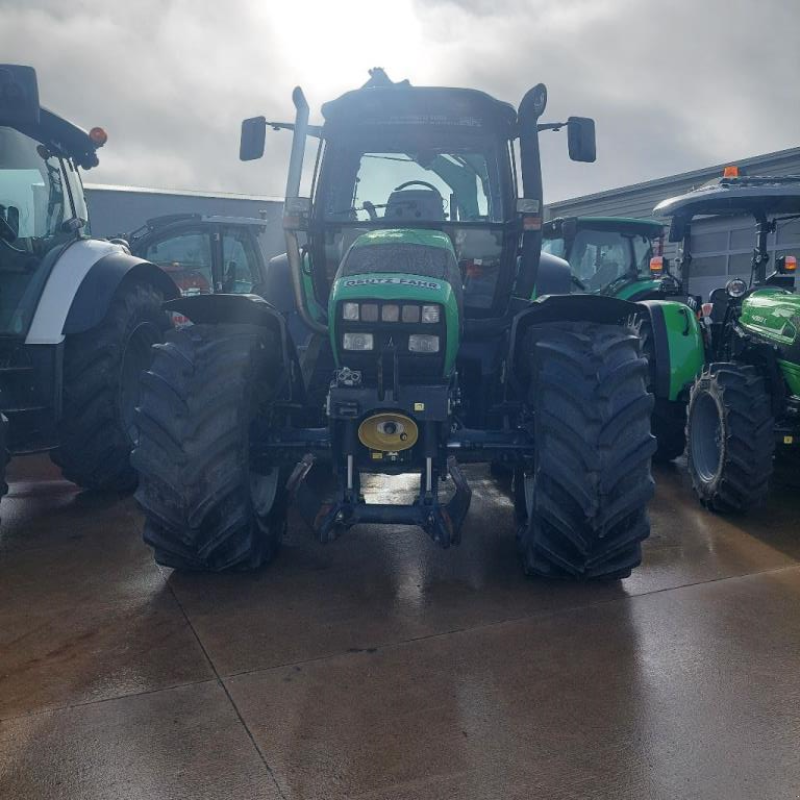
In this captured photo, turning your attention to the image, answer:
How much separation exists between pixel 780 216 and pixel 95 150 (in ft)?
15.7

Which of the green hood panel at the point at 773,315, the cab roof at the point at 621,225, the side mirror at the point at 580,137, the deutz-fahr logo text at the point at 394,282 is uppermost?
the side mirror at the point at 580,137

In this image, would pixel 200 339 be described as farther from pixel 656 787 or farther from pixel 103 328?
pixel 656 787

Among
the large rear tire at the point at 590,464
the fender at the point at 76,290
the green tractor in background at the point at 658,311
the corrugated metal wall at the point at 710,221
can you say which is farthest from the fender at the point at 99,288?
the corrugated metal wall at the point at 710,221

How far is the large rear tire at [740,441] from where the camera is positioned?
4.44 metres

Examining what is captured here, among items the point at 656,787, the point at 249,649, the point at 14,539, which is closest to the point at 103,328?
the point at 14,539

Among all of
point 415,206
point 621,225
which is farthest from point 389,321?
point 621,225

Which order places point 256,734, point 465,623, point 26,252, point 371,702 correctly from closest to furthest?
point 256,734 < point 371,702 < point 465,623 < point 26,252

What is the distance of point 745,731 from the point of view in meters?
2.33

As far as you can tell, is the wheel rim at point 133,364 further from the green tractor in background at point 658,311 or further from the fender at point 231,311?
the green tractor in background at point 658,311

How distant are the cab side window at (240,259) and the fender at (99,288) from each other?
4.18 meters

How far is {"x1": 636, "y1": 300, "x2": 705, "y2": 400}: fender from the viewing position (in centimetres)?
574

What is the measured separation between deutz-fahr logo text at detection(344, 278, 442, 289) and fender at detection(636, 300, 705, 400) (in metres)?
2.90

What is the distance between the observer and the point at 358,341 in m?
3.33

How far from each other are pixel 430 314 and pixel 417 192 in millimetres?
1251
